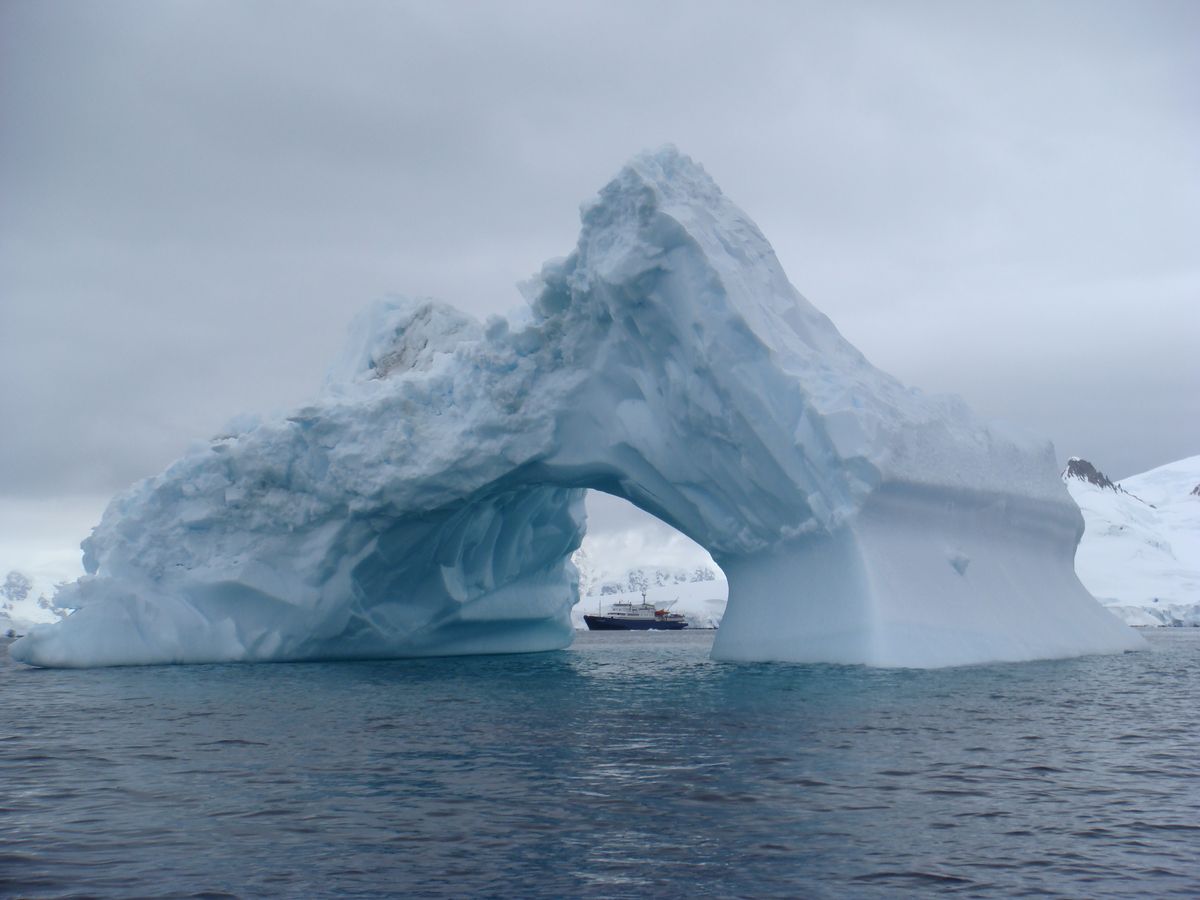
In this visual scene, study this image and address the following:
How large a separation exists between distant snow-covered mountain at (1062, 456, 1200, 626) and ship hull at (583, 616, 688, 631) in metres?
23.9

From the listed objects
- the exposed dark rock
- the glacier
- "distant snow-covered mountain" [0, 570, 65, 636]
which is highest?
the exposed dark rock

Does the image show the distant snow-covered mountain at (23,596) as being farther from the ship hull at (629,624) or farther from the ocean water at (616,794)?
the ocean water at (616,794)

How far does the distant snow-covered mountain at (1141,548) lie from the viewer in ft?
195

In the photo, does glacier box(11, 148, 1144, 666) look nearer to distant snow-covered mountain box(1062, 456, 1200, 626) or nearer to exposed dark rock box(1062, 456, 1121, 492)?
distant snow-covered mountain box(1062, 456, 1200, 626)

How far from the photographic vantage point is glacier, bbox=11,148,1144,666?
16781 mm

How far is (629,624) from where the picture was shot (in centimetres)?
6706

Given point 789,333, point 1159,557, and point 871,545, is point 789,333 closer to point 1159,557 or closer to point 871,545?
point 871,545

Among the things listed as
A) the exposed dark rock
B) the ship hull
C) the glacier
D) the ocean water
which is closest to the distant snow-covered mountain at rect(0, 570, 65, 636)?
the ship hull

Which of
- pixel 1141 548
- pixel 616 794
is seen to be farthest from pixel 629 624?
pixel 616 794

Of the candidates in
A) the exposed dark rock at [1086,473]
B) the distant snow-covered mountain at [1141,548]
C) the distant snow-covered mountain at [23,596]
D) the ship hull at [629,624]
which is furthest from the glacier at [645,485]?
the distant snow-covered mountain at [23,596]

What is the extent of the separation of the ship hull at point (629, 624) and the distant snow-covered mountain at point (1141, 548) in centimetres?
2389

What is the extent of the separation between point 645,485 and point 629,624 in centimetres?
4835

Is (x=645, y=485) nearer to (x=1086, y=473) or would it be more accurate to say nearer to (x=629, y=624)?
(x=629, y=624)

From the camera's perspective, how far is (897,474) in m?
16.3
